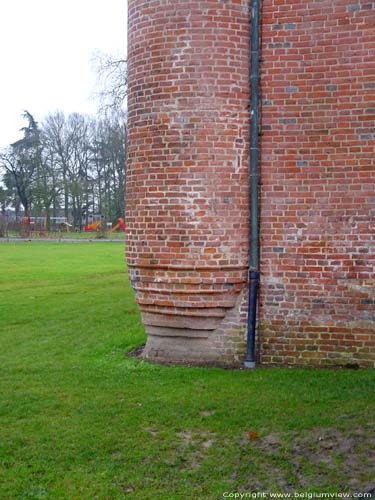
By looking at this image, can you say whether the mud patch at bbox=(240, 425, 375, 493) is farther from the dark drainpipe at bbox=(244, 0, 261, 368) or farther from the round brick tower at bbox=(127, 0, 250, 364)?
the round brick tower at bbox=(127, 0, 250, 364)

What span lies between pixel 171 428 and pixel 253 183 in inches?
126

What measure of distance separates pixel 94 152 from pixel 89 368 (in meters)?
57.2

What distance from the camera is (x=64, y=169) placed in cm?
6053

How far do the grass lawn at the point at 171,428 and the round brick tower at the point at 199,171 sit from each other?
69cm

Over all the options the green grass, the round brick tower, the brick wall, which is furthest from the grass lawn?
the green grass

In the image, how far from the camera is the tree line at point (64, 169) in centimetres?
6041

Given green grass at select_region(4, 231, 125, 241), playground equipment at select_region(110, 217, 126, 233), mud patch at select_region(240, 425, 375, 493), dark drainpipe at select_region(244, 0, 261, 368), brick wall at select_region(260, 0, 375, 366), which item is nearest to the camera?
mud patch at select_region(240, 425, 375, 493)

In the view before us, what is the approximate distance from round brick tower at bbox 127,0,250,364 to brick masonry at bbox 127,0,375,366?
0.01 m

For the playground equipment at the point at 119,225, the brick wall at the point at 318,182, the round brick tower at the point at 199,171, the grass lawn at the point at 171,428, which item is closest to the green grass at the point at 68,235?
the playground equipment at the point at 119,225

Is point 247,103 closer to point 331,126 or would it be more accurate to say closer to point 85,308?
point 331,126

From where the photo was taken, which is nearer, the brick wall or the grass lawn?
the grass lawn

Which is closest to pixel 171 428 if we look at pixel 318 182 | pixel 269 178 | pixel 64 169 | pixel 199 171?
pixel 199 171

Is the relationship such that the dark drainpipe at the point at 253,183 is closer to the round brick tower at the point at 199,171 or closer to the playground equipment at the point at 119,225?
the round brick tower at the point at 199,171

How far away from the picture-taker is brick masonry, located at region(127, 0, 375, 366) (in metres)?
6.98
